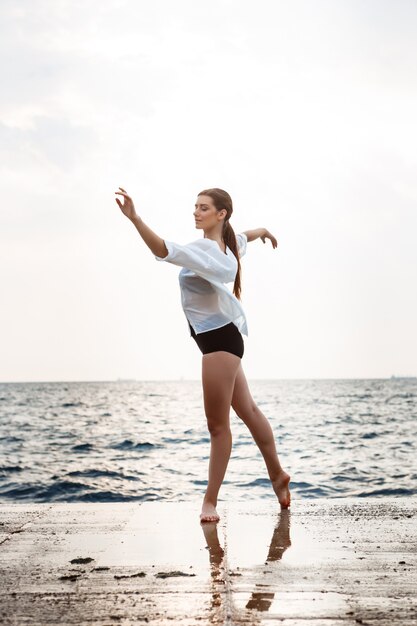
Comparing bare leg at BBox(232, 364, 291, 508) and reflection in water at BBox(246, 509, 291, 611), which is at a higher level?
bare leg at BBox(232, 364, 291, 508)

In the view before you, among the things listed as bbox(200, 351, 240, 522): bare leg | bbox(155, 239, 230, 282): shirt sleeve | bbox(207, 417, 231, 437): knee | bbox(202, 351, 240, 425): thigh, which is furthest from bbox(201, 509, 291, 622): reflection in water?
→ bbox(155, 239, 230, 282): shirt sleeve

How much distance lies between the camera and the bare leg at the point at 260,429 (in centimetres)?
488

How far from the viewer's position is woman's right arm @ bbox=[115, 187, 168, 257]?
3.93 meters

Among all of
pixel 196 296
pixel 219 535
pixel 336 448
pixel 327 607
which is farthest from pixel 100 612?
pixel 336 448

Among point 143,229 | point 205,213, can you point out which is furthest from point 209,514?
point 205,213

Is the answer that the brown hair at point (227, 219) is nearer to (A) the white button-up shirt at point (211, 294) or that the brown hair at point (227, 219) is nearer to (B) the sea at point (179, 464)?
(A) the white button-up shirt at point (211, 294)

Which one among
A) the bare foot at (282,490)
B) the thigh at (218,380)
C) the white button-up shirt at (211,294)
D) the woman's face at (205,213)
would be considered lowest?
the bare foot at (282,490)

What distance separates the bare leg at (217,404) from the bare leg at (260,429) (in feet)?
0.66

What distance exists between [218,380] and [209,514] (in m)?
0.77

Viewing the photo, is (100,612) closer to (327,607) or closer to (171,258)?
(327,607)

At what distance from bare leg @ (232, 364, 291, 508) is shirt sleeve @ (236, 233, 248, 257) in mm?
782

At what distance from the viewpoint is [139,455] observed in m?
16.4

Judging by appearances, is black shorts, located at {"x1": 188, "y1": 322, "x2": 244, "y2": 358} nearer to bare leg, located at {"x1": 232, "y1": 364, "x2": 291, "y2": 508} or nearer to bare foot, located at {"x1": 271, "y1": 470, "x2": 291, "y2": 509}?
bare leg, located at {"x1": 232, "y1": 364, "x2": 291, "y2": 508}

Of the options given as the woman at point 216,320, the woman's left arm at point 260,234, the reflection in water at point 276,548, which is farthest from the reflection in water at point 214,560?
the woman's left arm at point 260,234
